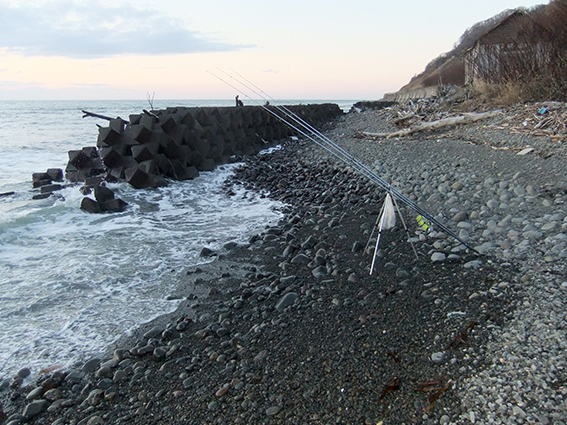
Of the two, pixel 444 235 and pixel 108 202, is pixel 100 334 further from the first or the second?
pixel 108 202

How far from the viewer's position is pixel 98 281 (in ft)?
14.0

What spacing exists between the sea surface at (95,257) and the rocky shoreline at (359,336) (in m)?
0.32

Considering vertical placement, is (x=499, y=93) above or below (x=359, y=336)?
above

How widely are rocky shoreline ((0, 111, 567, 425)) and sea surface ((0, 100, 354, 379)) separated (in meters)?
0.32

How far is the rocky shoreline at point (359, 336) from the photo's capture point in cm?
225

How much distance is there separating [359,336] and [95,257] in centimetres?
340

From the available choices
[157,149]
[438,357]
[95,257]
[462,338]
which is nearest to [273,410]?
[438,357]

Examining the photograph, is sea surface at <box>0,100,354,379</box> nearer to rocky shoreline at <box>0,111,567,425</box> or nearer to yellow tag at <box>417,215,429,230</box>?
rocky shoreline at <box>0,111,567,425</box>

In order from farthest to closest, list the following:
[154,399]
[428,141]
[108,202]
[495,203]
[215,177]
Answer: [215,177]
[428,141]
[108,202]
[495,203]
[154,399]

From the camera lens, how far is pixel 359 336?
285 cm

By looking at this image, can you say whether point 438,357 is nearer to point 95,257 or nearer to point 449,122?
point 95,257

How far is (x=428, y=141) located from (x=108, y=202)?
6.20 meters

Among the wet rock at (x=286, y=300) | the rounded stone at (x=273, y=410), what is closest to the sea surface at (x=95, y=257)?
the wet rock at (x=286, y=300)

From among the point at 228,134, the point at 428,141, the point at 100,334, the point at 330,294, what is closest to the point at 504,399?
the point at 330,294
